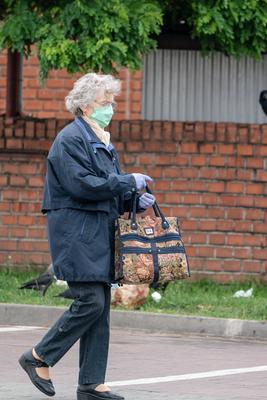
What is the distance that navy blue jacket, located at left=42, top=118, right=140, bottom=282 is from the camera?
721 centimetres

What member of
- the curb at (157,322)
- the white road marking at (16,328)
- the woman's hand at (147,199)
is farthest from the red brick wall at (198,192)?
the woman's hand at (147,199)

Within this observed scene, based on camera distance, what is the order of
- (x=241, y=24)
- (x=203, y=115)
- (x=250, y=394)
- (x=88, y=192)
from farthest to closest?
1. (x=203, y=115)
2. (x=241, y=24)
3. (x=250, y=394)
4. (x=88, y=192)

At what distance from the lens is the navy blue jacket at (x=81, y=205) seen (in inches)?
284

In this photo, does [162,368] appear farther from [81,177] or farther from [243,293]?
[243,293]

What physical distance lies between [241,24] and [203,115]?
2562mm

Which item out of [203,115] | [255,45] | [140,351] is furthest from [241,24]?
[140,351]

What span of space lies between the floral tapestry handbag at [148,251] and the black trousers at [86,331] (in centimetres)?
18

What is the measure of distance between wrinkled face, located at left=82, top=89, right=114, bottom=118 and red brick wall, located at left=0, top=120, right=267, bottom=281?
6.52 m

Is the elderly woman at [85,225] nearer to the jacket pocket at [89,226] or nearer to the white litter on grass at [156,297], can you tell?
the jacket pocket at [89,226]

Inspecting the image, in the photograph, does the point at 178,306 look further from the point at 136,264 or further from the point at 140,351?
the point at 136,264

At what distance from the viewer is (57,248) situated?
24.0 ft

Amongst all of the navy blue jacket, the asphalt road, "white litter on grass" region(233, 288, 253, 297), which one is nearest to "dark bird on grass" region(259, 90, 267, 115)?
"white litter on grass" region(233, 288, 253, 297)

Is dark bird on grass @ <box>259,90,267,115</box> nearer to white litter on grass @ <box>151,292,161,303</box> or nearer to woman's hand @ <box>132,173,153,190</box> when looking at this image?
white litter on grass @ <box>151,292,161,303</box>

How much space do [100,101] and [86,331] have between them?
4.35ft
